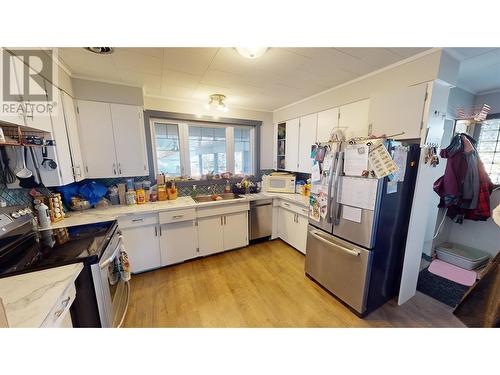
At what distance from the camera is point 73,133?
1841 mm

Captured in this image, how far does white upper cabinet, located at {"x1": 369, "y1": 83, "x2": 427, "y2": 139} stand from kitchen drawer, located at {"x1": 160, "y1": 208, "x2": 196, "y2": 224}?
7.42 feet

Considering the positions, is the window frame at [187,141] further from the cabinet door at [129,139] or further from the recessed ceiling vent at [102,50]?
the recessed ceiling vent at [102,50]

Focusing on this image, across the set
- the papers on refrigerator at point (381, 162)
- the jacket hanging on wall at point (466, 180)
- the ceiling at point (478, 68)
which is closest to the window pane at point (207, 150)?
the papers on refrigerator at point (381, 162)

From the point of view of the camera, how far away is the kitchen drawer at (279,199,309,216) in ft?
8.10

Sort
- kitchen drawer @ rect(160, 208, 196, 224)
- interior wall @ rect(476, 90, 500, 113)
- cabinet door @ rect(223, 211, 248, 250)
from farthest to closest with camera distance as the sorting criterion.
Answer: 1. cabinet door @ rect(223, 211, 248, 250)
2. interior wall @ rect(476, 90, 500, 113)
3. kitchen drawer @ rect(160, 208, 196, 224)

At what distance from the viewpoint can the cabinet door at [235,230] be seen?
2639 mm

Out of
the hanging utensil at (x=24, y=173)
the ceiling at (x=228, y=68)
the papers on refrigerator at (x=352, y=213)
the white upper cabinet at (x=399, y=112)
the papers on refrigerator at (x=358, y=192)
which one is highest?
the ceiling at (x=228, y=68)

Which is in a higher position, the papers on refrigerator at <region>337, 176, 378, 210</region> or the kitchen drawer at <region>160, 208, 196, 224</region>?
the papers on refrigerator at <region>337, 176, 378, 210</region>

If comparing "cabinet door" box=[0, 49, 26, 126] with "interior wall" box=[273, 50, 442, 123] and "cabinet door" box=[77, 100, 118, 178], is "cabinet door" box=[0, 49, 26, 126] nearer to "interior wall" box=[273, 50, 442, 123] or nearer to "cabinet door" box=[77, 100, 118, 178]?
"cabinet door" box=[77, 100, 118, 178]

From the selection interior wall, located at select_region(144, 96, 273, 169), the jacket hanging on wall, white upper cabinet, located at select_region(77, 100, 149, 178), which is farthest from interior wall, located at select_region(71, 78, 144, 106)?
the jacket hanging on wall

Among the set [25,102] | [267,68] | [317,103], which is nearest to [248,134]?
[317,103]

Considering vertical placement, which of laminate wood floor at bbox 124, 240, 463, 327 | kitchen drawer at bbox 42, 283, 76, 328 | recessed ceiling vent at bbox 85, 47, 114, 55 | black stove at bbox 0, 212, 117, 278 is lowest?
laminate wood floor at bbox 124, 240, 463, 327

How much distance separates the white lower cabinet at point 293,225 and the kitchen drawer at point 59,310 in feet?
7.50
